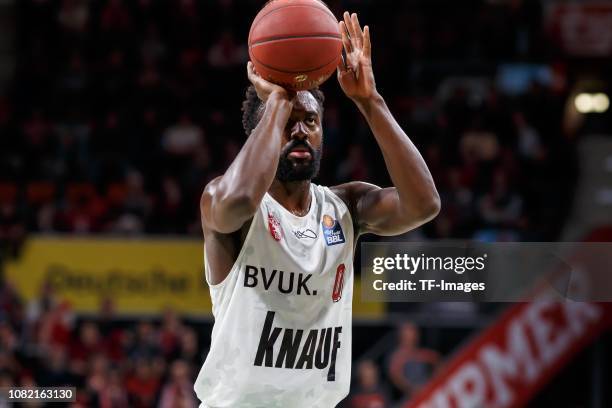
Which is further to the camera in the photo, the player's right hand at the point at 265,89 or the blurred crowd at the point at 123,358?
the blurred crowd at the point at 123,358

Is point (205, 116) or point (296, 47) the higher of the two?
point (296, 47)

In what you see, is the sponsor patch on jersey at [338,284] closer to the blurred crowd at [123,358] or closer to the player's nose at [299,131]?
the player's nose at [299,131]

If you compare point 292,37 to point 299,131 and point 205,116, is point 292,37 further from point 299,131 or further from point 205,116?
point 205,116

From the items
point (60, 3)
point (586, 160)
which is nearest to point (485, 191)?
point (586, 160)

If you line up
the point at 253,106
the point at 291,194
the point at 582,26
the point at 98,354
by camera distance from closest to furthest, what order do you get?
1. the point at 291,194
2. the point at 253,106
3. the point at 98,354
4. the point at 582,26

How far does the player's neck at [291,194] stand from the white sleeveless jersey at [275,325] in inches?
4.0

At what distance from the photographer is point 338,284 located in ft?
13.0

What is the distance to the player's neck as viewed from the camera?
4.03m

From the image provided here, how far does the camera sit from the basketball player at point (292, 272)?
380 centimetres

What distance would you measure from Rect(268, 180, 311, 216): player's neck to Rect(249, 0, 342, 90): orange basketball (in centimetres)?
40

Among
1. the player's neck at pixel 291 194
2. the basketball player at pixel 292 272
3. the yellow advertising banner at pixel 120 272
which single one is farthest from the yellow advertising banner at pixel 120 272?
the basketball player at pixel 292 272

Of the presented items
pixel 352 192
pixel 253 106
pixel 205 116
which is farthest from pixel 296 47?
pixel 205 116

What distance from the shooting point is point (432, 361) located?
10523mm

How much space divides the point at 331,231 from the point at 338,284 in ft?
0.72
